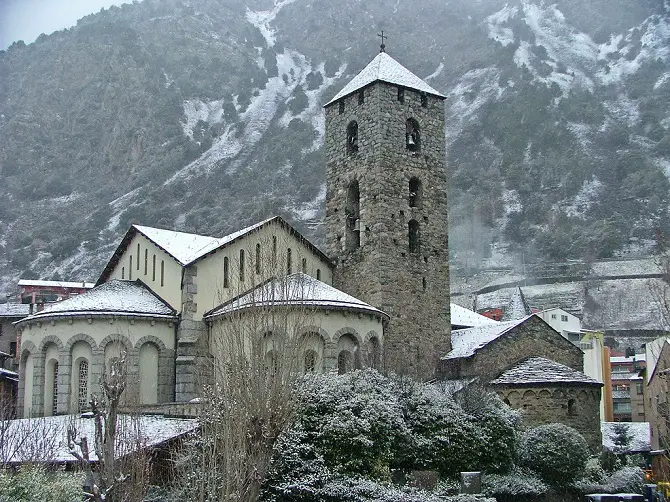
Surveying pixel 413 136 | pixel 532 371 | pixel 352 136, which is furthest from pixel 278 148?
pixel 532 371

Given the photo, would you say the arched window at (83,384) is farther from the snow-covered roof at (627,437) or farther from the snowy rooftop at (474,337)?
the snow-covered roof at (627,437)

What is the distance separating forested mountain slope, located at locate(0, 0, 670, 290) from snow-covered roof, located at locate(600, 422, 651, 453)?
71282 mm

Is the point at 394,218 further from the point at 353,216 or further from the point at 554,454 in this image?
the point at 554,454

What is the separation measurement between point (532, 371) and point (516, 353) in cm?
208

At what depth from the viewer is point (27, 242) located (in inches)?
5635

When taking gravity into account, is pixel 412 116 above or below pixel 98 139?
below

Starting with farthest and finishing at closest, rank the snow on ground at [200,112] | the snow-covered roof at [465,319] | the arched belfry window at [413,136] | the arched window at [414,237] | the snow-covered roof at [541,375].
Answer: the snow on ground at [200,112] → the snow-covered roof at [465,319] → the arched belfry window at [413,136] → the arched window at [414,237] → the snow-covered roof at [541,375]

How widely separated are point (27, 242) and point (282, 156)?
44.7 meters

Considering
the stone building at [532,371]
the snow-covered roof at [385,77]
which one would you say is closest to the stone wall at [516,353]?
the stone building at [532,371]

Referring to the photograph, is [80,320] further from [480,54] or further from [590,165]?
[480,54]

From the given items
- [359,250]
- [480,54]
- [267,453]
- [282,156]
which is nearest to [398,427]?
[267,453]

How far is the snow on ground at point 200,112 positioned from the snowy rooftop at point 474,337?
5365 inches

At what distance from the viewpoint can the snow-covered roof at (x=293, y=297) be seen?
29516mm

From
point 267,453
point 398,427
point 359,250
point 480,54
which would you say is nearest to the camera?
point 267,453
